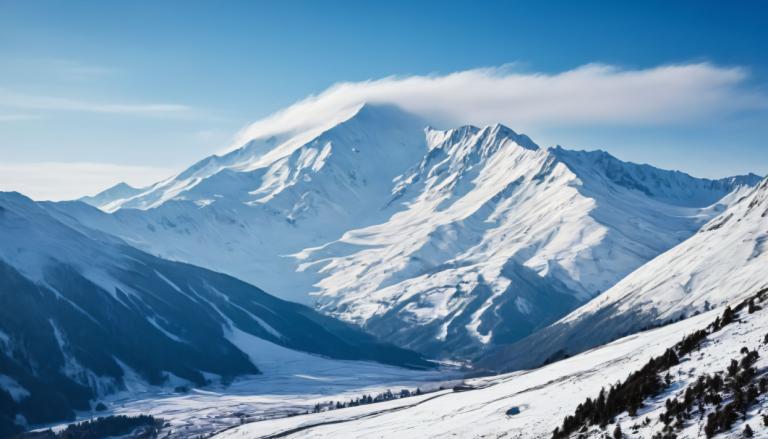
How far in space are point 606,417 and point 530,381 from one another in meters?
64.6

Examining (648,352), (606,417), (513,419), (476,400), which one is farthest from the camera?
(476,400)

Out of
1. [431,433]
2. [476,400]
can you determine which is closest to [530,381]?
[476,400]

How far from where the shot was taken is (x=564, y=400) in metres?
112

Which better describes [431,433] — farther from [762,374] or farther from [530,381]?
[762,374]

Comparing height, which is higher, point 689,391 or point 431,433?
point 689,391

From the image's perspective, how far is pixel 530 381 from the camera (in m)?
151

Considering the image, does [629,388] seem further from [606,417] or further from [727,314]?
[727,314]

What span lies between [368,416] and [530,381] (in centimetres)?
4156

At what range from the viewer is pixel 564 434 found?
299ft

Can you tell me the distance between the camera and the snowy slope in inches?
3305

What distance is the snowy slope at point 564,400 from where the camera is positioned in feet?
275

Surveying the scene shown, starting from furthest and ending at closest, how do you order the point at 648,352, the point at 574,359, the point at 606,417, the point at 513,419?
the point at 574,359, the point at 648,352, the point at 513,419, the point at 606,417

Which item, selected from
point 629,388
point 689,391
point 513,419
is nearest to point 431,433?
point 513,419

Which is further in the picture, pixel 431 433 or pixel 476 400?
pixel 476 400
